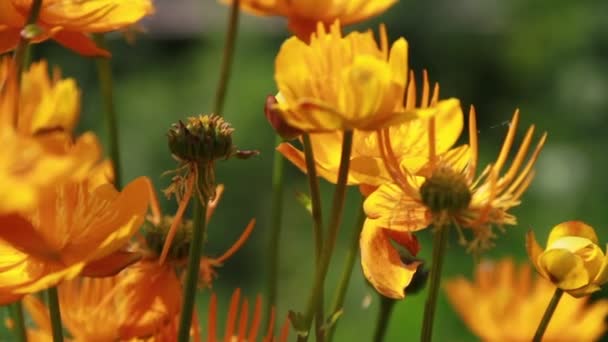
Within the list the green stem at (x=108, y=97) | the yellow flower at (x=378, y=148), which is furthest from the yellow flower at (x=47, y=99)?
the yellow flower at (x=378, y=148)

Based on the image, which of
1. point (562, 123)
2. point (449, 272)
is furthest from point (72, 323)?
point (562, 123)

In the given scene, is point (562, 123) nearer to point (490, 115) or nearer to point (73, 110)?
point (490, 115)

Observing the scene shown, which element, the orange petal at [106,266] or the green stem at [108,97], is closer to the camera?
the orange petal at [106,266]

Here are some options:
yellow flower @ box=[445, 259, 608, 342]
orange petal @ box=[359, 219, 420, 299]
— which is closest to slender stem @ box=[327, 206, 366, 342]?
orange petal @ box=[359, 219, 420, 299]

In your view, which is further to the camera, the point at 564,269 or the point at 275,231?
the point at 275,231

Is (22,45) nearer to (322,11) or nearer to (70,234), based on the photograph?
(70,234)

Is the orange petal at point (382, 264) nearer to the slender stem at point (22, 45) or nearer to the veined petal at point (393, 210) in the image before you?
Result: the veined petal at point (393, 210)

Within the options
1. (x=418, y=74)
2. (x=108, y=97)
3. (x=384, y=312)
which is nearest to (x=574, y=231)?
(x=384, y=312)
